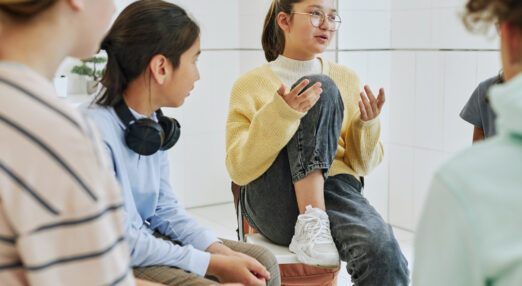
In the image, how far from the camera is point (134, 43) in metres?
1.50

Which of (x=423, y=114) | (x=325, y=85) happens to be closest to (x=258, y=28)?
(x=423, y=114)

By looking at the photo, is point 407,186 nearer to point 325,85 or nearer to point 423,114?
point 423,114

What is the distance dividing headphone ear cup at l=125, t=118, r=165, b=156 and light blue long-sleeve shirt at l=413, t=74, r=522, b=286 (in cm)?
83

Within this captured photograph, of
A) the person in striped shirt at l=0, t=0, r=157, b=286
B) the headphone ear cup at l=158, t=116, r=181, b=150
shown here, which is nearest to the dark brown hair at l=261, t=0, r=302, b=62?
the headphone ear cup at l=158, t=116, r=181, b=150

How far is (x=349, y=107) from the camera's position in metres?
2.08

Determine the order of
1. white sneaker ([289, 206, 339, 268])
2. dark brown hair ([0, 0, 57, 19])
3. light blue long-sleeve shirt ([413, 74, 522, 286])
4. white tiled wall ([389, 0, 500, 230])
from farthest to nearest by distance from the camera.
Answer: white tiled wall ([389, 0, 500, 230])
white sneaker ([289, 206, 339, 268])
dark brown hair ([0, 0, 57, 19])
light blue long-sleeve shirt ([413, 74, 522, 286])

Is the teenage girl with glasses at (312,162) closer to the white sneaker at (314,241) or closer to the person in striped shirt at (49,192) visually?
the white sneaker at (314,241)

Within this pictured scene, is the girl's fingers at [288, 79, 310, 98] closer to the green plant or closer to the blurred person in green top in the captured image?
the blurred person in green top

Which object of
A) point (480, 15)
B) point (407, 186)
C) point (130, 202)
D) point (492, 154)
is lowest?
point (407, 186)

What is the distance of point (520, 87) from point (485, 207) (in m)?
0.14

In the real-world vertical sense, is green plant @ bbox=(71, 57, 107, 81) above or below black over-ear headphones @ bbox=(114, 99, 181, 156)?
below

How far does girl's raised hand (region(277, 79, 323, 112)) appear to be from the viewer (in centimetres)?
172

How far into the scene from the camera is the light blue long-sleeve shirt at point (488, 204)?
687 millimetres

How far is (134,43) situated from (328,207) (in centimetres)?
76
